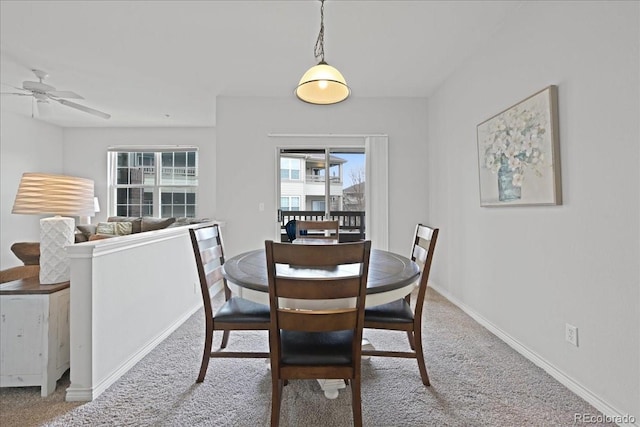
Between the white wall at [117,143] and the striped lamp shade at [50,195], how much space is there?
359 cm

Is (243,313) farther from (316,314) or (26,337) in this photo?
(26,337)

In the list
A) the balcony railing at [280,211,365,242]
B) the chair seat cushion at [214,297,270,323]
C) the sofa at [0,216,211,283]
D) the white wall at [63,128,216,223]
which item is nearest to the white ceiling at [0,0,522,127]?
the white wall at [63,128,216,223]

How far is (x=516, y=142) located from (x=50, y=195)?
3.09 meters

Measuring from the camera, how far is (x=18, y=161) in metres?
4.93

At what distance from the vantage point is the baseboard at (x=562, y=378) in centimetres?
150

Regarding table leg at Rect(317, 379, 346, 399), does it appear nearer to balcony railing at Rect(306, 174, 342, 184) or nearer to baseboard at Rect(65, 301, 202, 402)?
baseboard at Rect(65, 301, 202, 402)

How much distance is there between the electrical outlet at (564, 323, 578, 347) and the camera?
1785mm

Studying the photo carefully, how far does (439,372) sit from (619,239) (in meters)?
1.20

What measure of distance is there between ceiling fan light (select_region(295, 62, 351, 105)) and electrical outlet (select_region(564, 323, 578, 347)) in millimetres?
1979

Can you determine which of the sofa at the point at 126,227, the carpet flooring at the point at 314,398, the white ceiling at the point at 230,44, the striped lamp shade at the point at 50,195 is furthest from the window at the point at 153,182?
the carpet flooring at the point at 314,398

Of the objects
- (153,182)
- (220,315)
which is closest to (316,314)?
(220,315)

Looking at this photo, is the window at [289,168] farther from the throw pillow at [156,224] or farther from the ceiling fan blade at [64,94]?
the ceiling fan blade at [64,94]

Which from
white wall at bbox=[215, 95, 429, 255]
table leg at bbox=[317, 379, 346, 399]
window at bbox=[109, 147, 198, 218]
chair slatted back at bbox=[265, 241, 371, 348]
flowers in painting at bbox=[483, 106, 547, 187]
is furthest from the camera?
window at bbox=[109, 147, 198, 218]

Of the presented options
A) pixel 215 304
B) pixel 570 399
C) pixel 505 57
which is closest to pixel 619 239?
pixel 570 399
